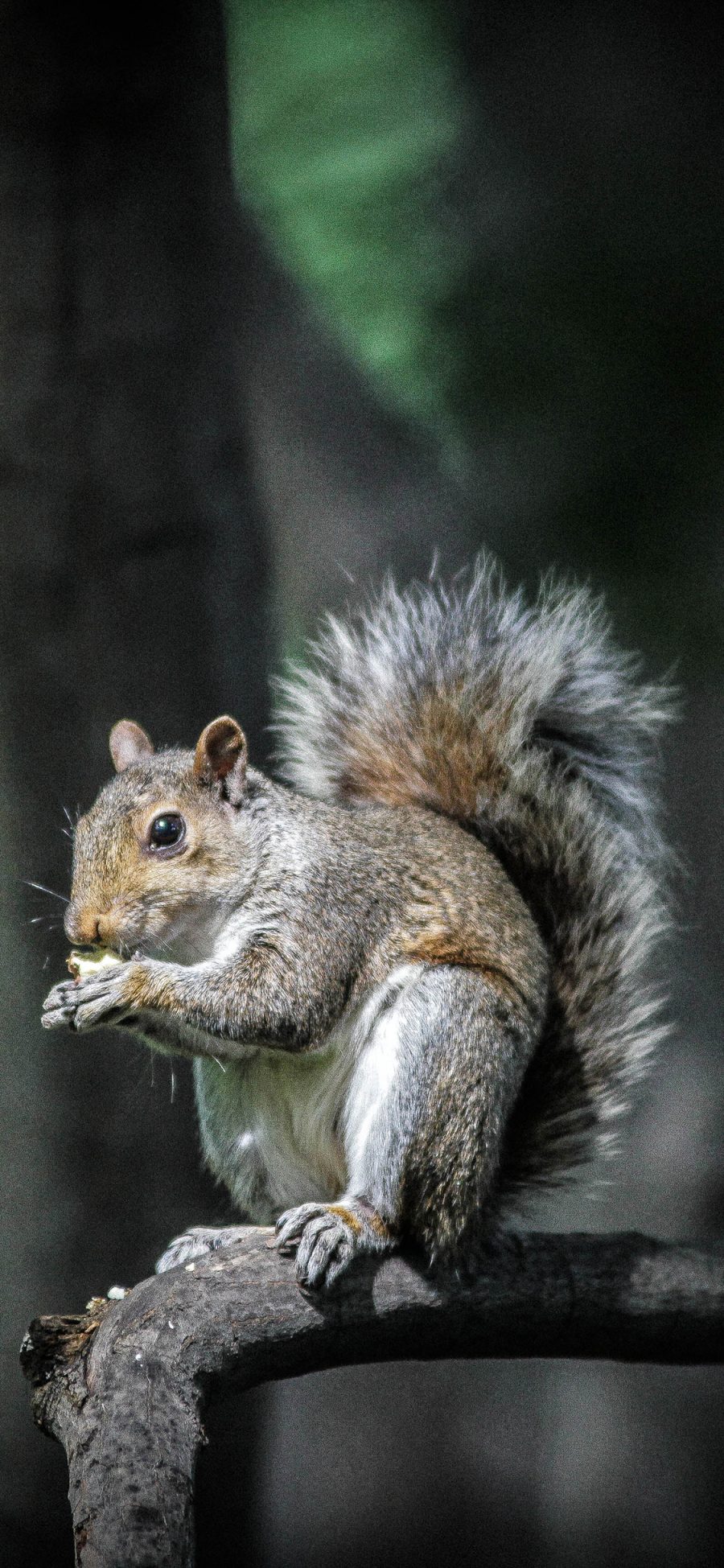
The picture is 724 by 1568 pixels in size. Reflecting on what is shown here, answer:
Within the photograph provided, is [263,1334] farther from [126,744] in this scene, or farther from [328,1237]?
[126,744]

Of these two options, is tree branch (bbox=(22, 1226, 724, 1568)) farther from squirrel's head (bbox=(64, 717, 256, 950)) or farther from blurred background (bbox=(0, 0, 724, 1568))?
blurred background (bbox=(0, 0, 724, 1568))

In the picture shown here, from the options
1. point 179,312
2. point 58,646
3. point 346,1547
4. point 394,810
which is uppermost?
point 179,312

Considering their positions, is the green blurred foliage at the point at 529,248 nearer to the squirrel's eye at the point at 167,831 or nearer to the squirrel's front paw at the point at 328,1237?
the squirrel's eye at the point at 167,831

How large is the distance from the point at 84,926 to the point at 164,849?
100 millimetres

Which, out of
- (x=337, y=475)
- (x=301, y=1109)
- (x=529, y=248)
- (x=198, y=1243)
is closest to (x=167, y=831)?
(x=301, y=1109)

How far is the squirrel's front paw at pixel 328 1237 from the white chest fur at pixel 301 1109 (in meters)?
0.05

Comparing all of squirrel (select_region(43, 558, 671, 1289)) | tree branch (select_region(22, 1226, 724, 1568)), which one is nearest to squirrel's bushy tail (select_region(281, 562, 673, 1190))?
squirrel (select_region(43, 558, 671, 1289))

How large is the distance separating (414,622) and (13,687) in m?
0.61

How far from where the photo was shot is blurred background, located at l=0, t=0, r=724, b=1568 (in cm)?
164

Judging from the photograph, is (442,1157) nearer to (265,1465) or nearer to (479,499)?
(265,1465)

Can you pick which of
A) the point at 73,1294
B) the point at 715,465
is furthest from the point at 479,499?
the point at 73,1294

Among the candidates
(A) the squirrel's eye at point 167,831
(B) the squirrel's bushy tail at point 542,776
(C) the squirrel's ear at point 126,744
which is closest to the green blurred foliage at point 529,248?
(B) the squirrel's bushy tail at point 542,776

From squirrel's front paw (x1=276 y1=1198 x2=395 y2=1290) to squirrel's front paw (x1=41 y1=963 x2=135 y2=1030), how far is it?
0.24 meters

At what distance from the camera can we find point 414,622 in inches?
58.9
